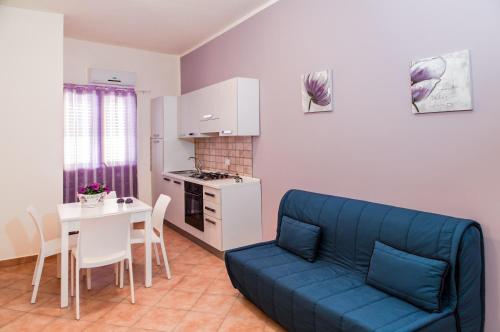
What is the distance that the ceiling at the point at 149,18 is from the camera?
12.0 feet

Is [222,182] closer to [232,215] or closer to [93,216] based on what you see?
[232,215]

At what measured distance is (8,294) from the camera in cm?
299

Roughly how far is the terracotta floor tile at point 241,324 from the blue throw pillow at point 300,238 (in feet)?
2.01

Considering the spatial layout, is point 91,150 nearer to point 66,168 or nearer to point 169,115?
point 66,168

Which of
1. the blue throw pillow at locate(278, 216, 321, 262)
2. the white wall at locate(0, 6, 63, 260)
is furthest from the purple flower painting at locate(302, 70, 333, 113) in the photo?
the white wall at locate(0, 6, 63, 260)

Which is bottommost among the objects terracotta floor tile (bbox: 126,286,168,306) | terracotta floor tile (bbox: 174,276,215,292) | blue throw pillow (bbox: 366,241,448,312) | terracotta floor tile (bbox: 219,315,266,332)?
terracotta floor tile (bbox: 219,315,266,332)

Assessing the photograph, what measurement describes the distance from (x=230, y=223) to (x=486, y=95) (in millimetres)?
2612

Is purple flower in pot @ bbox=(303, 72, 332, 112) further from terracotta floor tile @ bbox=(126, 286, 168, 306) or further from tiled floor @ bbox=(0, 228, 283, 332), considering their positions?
terracotta floor tile @ bbox=(126, 286, 168, 306)

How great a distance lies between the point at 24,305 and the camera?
2.79m

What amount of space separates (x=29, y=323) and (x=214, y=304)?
4.60ft

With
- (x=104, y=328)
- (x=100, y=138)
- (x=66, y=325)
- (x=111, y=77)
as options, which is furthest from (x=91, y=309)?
(x=111, y=77)

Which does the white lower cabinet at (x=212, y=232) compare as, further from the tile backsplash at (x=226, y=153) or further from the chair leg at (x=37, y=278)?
the chair leg at (x=37, y=278)

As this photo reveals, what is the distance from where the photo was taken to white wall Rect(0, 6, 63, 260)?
3623 mm

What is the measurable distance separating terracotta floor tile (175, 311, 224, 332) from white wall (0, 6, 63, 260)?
2350 millimetres
